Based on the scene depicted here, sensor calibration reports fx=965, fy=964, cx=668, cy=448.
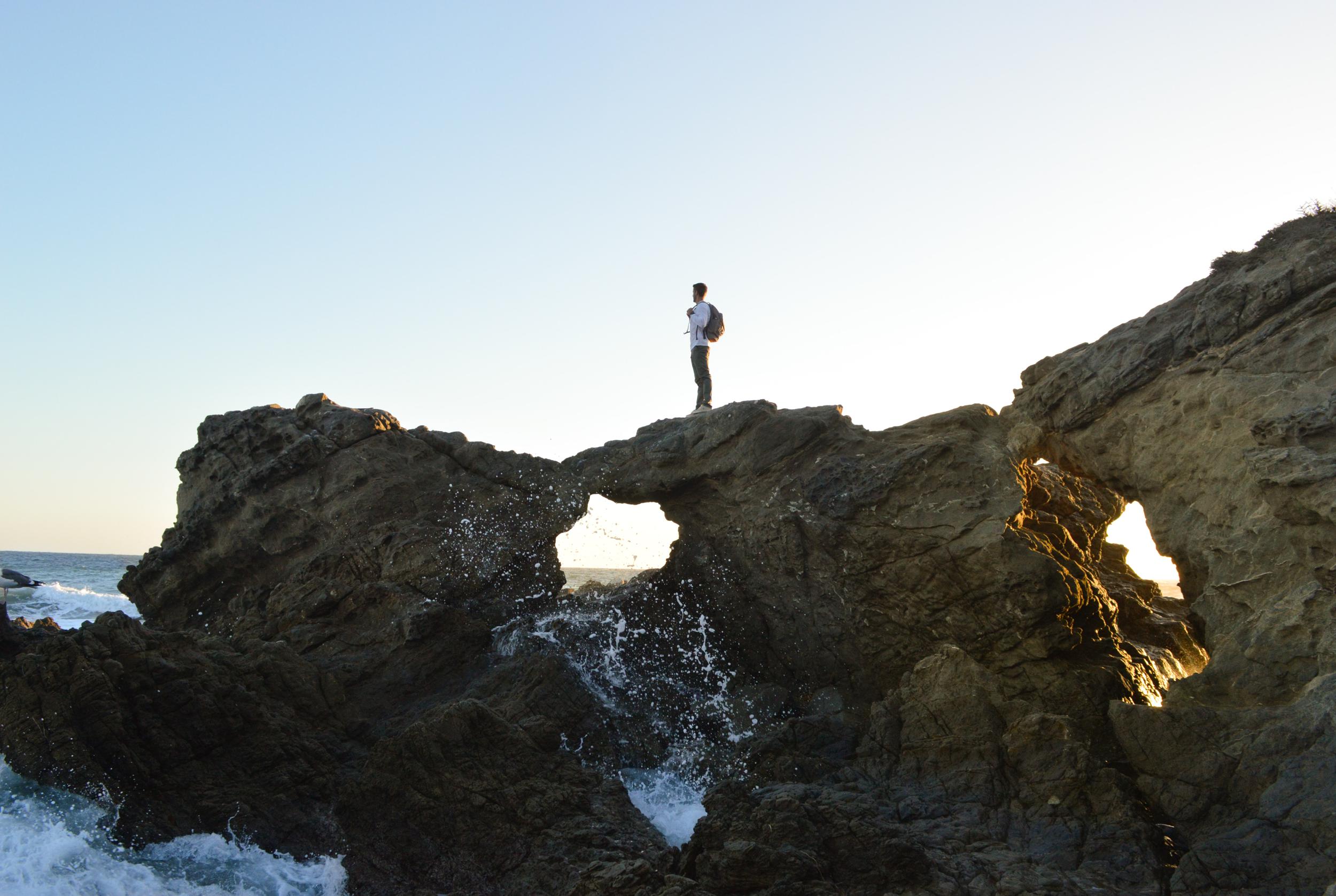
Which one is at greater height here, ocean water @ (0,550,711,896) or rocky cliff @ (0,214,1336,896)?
rocky cliff @ (0,214,1336,896)

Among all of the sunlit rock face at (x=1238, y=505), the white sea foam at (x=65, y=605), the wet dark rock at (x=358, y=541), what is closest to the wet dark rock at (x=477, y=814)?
the wet dark rock at (x=358, y=541)

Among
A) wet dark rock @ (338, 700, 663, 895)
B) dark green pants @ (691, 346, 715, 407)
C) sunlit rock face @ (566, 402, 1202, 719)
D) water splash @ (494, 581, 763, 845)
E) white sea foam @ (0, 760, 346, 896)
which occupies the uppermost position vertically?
dark green pants @ (691, 346, 715, 407)

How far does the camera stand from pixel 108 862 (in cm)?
994

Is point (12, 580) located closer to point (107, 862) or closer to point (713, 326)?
point (107, 862)

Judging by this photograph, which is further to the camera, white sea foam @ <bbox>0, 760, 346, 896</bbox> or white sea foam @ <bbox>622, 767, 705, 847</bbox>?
white sea foam @ <bbox>622, 767, 705, 847</bbox>

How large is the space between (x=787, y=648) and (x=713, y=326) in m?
6.13

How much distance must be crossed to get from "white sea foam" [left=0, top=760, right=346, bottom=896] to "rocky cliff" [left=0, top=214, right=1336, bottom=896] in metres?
0.27

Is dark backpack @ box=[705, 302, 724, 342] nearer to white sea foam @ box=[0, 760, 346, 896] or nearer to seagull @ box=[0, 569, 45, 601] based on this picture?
white sea foam @ box=[0, 760, 346, 896]

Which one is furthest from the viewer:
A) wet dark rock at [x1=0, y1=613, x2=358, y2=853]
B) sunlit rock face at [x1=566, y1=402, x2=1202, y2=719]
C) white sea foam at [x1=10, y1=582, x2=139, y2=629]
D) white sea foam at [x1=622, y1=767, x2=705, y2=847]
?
white sea foam at [x1=10, y1=582, x2=139, y2=629]

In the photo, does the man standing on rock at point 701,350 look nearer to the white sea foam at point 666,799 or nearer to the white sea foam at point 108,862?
the white sea foam at point 666,799

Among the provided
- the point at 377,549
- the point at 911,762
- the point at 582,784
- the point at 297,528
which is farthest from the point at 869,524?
the point at 297,528

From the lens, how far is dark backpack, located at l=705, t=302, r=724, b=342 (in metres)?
17.7

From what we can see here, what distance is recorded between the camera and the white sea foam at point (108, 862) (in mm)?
9688

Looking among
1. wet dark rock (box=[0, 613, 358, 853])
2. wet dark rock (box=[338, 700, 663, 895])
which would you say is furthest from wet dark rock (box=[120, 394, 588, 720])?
wet dark rock (box=[338, 700, 663, 895])
